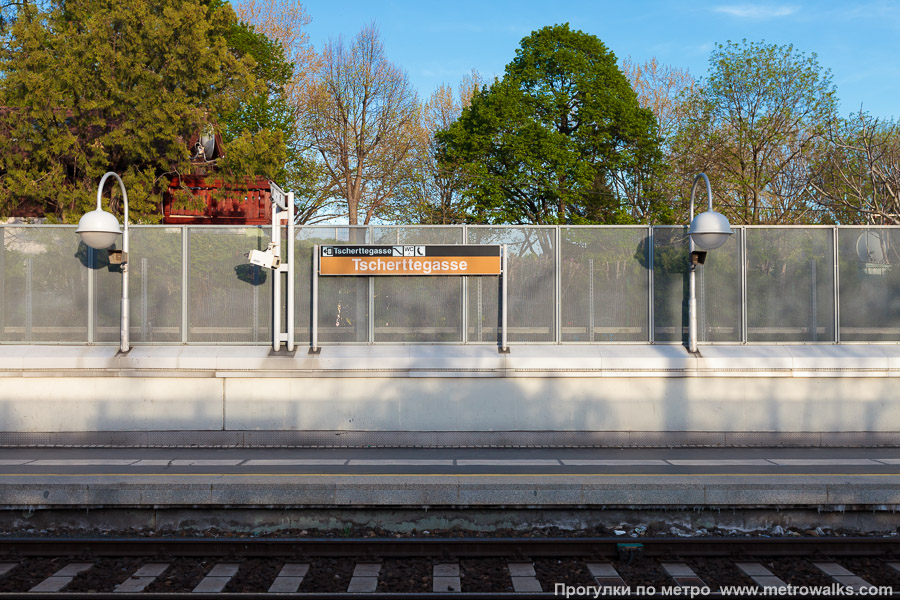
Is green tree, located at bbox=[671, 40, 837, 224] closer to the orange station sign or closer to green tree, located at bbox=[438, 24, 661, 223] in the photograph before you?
green tree, located at bbox=[438, 24, 661, 223]

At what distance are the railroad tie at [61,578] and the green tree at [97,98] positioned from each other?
49.9ft

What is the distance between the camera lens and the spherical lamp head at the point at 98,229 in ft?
36.7

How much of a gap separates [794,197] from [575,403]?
2545cm

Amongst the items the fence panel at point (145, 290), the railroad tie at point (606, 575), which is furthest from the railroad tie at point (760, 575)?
the fence panel at point (145, 290)

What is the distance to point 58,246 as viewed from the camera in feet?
41.2

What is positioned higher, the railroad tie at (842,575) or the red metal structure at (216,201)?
the red metal structure at (216,201)

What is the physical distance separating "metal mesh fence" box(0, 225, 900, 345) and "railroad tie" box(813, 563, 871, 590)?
239 inches

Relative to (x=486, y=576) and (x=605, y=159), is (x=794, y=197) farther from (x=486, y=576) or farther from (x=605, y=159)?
(x=486, y=576)

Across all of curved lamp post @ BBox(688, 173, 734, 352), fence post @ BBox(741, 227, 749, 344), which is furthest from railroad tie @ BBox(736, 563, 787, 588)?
fence post @ BBox(741, 227, 749, 344)

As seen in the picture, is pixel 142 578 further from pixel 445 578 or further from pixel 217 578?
pixel 445 578

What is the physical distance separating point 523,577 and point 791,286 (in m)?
8.57

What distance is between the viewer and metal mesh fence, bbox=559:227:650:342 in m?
12.8

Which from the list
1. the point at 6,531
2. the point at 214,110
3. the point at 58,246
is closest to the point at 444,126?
the point at 214,110

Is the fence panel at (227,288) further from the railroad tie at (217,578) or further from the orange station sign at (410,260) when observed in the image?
the railroad tie at (217,578)
